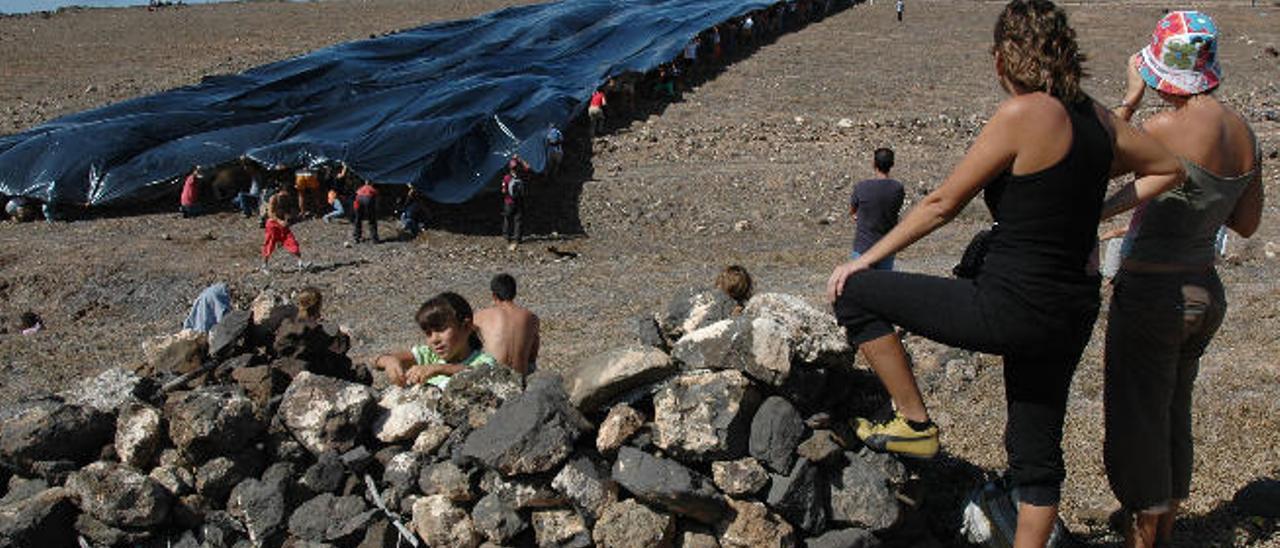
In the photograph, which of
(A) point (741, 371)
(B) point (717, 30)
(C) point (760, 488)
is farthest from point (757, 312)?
(B) point (717, 30)

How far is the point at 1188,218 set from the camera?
11.8ft

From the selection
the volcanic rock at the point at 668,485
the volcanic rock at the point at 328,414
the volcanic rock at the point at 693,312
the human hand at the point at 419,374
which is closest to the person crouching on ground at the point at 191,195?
the human hand at the point at 419,374

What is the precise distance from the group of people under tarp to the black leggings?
16077 mm

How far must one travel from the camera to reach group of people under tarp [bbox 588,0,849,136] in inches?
815

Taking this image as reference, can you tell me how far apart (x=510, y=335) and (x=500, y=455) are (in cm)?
171

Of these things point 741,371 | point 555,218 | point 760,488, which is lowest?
point 555,218

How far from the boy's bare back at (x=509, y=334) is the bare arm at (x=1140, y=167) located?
3.02 meters

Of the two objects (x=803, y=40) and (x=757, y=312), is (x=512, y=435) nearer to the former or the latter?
(x=757, y=312)

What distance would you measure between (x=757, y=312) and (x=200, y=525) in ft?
7.50

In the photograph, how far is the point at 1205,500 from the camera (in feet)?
15.9

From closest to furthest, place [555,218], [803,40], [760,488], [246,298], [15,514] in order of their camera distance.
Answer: [760,488]
[15,514]
[246,298]
[555,218]
[803,40]

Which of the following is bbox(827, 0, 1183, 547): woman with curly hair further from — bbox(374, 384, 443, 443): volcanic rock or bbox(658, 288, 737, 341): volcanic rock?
bbox(374, 384, 443, 443): volcanic rock

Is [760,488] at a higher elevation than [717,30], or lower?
higher

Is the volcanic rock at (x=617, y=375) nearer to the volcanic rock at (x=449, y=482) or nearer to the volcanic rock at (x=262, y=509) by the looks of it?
the volcanic rock at (x=449, y=482)
